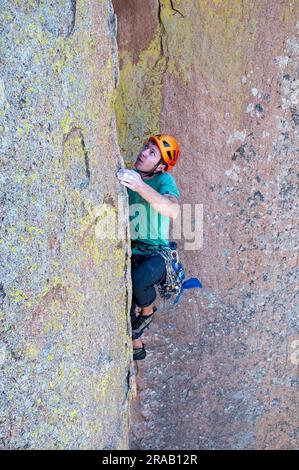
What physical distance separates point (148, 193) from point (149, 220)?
21.1 inches

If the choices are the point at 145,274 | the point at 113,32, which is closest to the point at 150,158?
the point at 145,274

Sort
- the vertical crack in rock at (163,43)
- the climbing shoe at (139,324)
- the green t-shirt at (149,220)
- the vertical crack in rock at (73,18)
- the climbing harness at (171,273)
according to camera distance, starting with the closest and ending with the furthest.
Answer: the vertical crack in rock at (73,18) < the green t-shirt at (149,220) < the climbing harness at (171,273) < the climbing shoe at (139,324) < the vertical crack in rock at (163,43)

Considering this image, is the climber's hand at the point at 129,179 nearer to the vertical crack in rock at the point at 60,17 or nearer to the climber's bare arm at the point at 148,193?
the climber's bare arm at the point at 148,193

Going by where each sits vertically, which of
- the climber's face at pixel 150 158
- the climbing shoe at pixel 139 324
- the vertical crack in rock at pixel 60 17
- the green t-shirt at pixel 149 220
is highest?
the vertical crack in rock at pixel 60 17

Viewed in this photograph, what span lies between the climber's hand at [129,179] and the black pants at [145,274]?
755 mm

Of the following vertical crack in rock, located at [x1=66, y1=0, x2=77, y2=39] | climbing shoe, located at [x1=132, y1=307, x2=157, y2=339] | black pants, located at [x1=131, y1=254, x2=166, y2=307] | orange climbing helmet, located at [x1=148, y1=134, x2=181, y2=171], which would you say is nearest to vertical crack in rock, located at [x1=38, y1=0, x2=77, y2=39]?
vertical crack in rock, located at [x1=66, y1=0, x2=77, y2=39]

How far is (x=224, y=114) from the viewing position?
543 centimetres

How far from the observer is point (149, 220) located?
4.52 m

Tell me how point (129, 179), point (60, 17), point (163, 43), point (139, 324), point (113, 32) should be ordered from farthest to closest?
point (163, 43), point (139, 324), point (129, 179), point (113, 32), point (60, 17)

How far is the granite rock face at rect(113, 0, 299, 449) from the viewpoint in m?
5.27

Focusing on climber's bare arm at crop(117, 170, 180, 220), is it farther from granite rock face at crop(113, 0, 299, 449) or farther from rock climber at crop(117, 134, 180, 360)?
granite rock face at crop(113, 0, 299, 449)

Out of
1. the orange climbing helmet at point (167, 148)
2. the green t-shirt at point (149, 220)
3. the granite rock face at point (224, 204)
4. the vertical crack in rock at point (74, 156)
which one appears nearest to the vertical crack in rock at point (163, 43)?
the granite rock face at point (224, 204)

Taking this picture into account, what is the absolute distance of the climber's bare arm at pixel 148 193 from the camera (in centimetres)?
400

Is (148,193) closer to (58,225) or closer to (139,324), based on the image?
(58,225)
